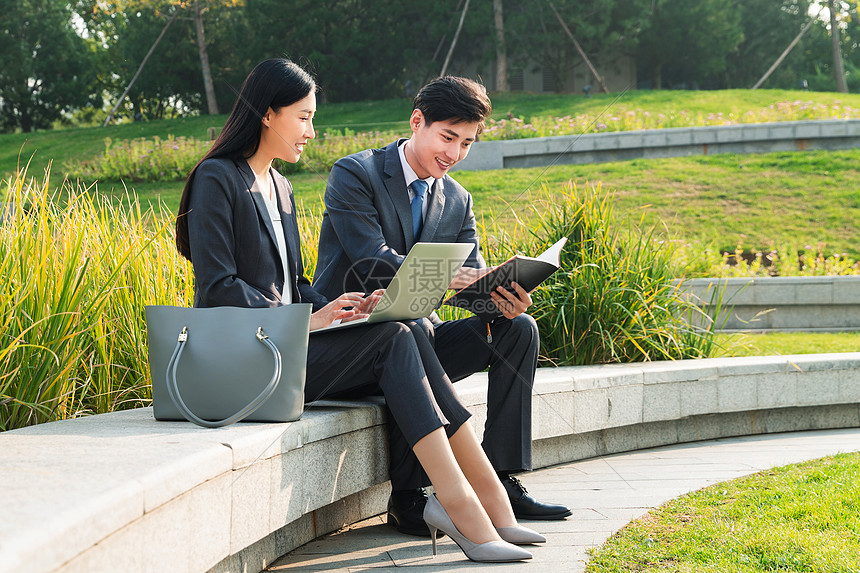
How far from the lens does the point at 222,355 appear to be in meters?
2.45

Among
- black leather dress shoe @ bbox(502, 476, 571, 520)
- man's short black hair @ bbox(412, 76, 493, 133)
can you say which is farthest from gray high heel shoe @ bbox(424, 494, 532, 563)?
man's short black hair @ bbox(412, 76, 493, 133)

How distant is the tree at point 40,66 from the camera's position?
23906 mm

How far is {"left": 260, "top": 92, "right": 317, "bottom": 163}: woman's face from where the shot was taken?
298cm

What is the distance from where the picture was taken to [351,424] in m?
2.87

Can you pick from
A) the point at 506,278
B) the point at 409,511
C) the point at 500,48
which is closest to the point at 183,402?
the point at 409,511

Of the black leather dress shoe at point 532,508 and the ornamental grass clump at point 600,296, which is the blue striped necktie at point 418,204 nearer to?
the black leather dress shoe at point 532,508

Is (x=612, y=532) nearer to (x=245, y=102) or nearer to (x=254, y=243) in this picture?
(x=254, y=243)

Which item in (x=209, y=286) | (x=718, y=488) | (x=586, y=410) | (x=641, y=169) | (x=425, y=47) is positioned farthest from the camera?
(x=425, y=47)

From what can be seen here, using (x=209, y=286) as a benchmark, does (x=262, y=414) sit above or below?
below

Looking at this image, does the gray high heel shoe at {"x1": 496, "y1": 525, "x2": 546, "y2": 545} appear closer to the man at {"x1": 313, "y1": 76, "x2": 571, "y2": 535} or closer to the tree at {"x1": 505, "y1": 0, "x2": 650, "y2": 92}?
the man at {"x1": 313, "y1": 76, "x2": 571, "y2": 535}

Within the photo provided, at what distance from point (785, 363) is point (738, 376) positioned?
320 mm

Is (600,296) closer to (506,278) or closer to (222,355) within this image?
(506,278)

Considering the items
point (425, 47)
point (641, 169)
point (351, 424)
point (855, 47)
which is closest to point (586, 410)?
point (351, 424)

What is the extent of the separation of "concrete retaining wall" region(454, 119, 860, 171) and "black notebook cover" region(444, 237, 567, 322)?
9535mm
